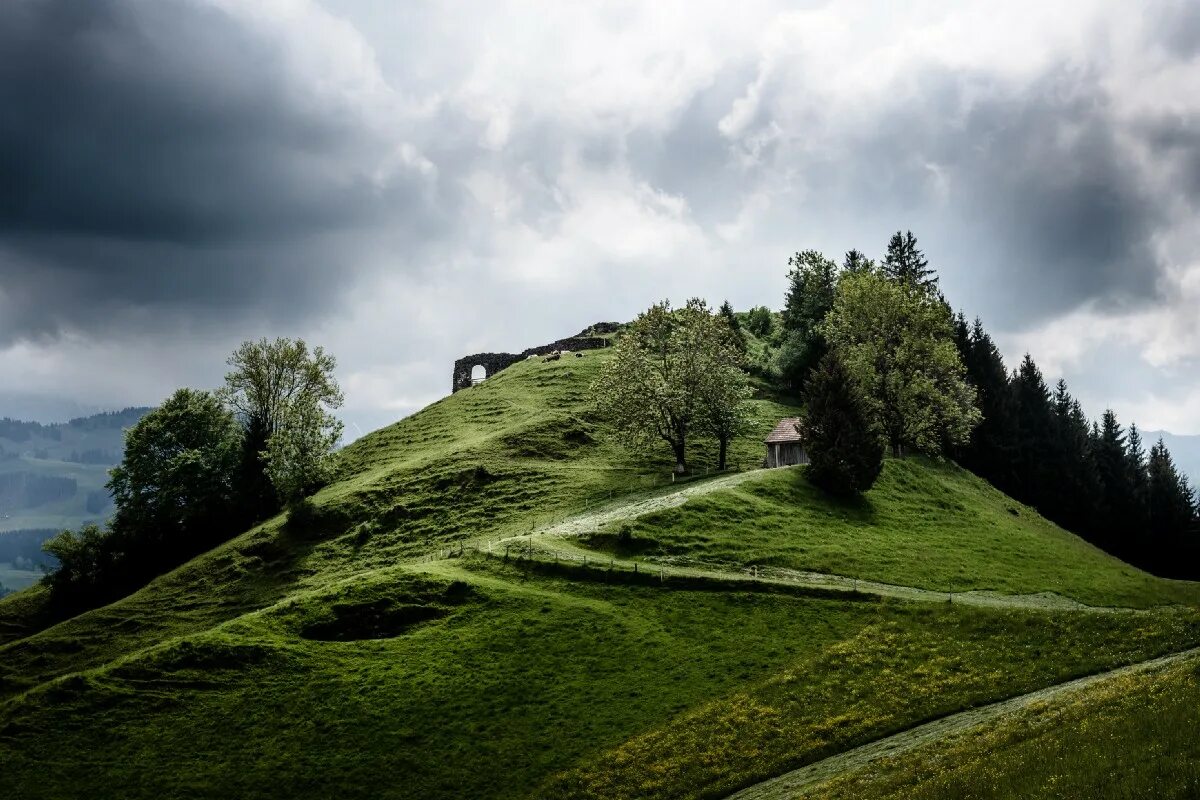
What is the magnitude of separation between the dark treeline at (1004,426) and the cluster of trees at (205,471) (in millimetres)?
59322

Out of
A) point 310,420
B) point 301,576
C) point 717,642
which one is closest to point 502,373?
point 310,420

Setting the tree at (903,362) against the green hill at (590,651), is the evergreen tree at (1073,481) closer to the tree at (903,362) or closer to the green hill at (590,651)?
the tree at (903,362)

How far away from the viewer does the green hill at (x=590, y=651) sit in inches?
1538

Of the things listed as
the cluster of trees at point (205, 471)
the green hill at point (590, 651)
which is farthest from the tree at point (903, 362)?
the cluster of trees at point (205, 471)

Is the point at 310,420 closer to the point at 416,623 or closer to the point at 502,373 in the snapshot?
the point at 502,373

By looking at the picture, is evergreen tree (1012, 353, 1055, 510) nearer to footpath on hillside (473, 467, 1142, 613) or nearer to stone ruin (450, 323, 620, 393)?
footpath on hillside (473, 467, 1142, 613)

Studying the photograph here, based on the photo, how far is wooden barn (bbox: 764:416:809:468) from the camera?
264 ft

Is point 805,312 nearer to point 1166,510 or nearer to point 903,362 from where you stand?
point 903,362

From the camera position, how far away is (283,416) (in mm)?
104875

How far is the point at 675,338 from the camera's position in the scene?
88.2m

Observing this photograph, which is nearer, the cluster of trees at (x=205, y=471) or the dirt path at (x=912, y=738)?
the dirt path at (x=912, y=738)

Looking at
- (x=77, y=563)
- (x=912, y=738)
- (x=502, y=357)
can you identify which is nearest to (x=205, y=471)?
(x=77, y=563)

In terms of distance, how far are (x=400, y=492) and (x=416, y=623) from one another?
35470mm

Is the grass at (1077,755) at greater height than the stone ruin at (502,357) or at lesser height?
lesser
